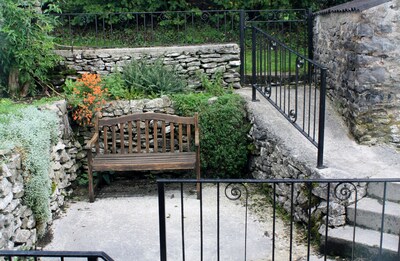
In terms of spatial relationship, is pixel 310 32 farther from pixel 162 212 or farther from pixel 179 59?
pixel 162 212

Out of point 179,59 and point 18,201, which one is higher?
point 179,59

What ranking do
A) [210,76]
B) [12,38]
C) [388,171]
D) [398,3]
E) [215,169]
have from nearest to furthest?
[388,171]
[398,3]
[12,38]
[215,169]
[210,76]

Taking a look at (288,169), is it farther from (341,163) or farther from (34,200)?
(34,200)

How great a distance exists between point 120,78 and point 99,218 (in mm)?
2221

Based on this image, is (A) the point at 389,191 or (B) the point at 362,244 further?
(A) the point at 389,191

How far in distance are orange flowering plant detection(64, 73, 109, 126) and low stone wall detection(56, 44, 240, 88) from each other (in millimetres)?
765

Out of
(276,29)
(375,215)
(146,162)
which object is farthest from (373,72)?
(276,29)

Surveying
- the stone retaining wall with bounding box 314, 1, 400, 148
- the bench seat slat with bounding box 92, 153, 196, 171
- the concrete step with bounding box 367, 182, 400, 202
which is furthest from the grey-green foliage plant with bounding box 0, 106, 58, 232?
the stone retaining wall with bounding box 314, 1, 400, 148

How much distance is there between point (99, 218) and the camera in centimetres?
545

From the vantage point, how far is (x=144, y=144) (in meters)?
6.62

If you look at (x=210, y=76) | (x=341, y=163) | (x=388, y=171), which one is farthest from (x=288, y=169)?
(x=210, y=76)

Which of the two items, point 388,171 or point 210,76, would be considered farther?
point 210,76

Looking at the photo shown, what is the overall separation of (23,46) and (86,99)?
111cm

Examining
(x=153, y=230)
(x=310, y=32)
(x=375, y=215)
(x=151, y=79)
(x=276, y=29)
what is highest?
(x=276, y=29)
